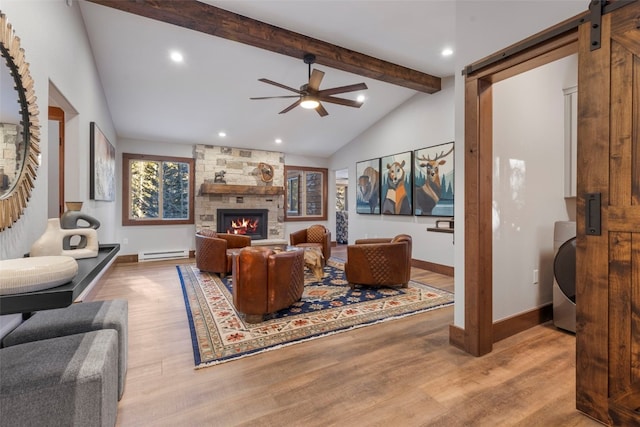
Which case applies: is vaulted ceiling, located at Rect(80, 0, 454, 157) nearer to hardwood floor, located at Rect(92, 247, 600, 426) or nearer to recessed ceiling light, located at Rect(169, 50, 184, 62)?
recessed ceiling light, located at Rect(169, 50, 184, 62)

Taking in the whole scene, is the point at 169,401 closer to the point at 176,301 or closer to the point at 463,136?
the point at 176,301

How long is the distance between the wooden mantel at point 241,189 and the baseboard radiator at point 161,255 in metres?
1.40

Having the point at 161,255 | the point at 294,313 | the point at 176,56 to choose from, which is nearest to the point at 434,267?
the point at 294,313

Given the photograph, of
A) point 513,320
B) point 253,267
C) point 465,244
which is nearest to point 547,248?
point 513,320

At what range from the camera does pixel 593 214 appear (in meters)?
1.55

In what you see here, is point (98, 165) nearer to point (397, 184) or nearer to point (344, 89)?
point (344, 89)

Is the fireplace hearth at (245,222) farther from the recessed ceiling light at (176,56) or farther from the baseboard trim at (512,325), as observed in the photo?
the baseboard trim at (512,325)

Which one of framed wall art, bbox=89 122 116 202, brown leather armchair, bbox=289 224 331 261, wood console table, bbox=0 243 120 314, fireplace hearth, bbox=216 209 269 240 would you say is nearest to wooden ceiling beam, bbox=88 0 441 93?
framed wall art, bbox=89 122 116 202

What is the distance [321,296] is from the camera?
3.71 m

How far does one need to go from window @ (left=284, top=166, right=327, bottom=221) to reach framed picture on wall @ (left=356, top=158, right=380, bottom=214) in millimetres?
1515

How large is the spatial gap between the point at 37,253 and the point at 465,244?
2.69 meters

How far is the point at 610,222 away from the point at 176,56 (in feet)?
15.2

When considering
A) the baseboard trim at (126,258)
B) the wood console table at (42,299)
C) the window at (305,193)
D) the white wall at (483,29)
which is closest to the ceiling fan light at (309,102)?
the white wall at (483,29)

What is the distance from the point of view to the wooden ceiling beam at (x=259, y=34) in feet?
9.71
